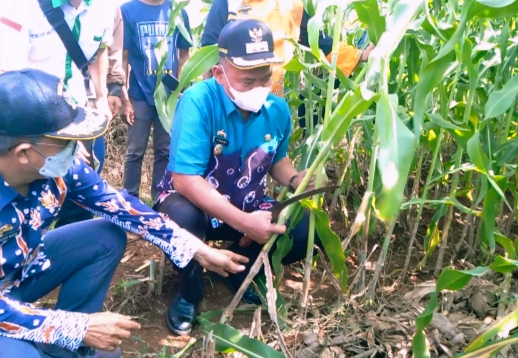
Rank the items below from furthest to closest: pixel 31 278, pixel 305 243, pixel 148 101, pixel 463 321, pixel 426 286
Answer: pixel 148 101 → pixel 305 243 → pixel 426 286 → pixel 463 321 → pixel 31 278

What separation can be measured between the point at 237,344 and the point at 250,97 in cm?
71

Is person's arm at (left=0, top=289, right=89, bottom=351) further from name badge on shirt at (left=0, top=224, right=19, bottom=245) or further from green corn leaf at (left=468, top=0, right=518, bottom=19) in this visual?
green corn leaf at (left=468, top=0, right=518, bottom=19)

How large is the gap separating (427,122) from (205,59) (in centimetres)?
70

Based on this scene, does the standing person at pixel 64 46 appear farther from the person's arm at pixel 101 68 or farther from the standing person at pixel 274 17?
the standing person at pixel 274 17

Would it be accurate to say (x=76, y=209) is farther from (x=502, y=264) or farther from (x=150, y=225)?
(x=502, y=264)

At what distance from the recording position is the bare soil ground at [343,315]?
61.2 inches

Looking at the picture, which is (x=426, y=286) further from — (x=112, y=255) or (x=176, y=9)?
(x=176, y=9)

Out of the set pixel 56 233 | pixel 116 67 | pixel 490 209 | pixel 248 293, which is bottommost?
pixel 248 293

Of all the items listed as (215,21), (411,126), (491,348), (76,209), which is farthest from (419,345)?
(215,21)

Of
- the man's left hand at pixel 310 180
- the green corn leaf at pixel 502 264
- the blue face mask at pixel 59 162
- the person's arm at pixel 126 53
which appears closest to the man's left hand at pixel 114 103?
the person's arm at pixel 126 53

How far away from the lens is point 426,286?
1.76 metres

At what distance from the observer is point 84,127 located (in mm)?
1278

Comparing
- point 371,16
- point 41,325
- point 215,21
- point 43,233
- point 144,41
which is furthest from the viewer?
point 144,41

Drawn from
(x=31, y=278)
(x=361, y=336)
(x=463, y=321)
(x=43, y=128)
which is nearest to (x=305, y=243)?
(x=361, y=336)
